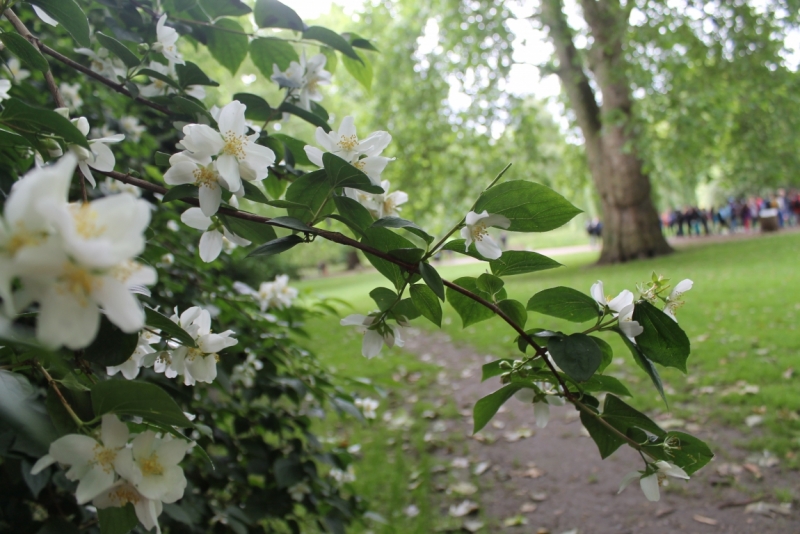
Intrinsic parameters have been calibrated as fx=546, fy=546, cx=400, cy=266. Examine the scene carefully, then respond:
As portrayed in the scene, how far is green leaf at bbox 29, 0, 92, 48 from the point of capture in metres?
0.80

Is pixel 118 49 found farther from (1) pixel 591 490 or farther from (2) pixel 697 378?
(2) pixel 697 378

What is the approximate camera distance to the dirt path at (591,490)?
8.21 ft

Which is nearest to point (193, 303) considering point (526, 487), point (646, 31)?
point (526, 487)

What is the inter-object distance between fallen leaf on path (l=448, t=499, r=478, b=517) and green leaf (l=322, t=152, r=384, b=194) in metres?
2.53

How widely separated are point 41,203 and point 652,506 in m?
2.98

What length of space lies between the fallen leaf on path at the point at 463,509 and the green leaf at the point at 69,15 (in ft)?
8.71

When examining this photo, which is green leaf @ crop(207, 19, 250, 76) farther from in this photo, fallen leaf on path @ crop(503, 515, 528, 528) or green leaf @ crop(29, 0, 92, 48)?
fallen leaf on path @ crop(503, 515, 528, 528)

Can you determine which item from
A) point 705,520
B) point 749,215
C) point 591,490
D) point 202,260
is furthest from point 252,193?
point 749,215

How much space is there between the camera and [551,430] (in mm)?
3789

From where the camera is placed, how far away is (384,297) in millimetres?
755

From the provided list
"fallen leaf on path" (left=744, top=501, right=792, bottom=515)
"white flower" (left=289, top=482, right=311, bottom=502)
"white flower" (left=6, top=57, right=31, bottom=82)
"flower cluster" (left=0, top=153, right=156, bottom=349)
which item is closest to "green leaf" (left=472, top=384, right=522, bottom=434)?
"flower cluster" (left=0, top=153, right=156, bottom=349)

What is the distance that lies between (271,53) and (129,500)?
92 cm

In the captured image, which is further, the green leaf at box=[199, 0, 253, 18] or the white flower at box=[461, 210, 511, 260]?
the green leaf at box=[199, 0, 253, 18]

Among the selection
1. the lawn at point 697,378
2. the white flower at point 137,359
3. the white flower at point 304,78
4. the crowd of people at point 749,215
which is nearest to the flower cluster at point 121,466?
the white flower at point 137,359
